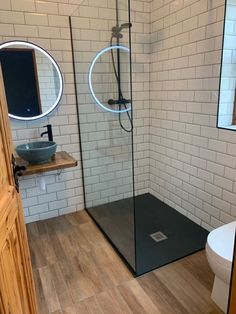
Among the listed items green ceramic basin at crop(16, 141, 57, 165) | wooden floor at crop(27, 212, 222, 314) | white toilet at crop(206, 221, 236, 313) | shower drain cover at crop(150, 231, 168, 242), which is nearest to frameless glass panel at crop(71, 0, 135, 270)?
wooden floor at crop(27, 212, 222, 314)

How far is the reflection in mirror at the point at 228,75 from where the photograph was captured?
1.87 metres

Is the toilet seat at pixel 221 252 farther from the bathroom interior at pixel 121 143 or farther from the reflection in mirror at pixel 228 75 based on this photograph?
the reflection in mirror at pixel 228 75

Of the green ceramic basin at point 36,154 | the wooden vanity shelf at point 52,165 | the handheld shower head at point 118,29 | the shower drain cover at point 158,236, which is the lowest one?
the shower drain cover at point 158,236

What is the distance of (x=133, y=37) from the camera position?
2.70 meters

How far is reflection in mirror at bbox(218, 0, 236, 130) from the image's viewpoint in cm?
187

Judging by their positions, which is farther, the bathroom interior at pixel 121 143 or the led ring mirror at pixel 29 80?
the led ring mirror at pixel 29 80

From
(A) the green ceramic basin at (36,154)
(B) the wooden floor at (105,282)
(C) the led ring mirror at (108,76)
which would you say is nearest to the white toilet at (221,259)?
(B) the wooden floor at (105,282)

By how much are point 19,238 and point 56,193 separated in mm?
1551

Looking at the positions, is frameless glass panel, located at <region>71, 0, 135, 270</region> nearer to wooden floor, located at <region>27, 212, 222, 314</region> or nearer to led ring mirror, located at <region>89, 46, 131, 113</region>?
led ring mirror, located at <region>89, 46, 131, 113</region>

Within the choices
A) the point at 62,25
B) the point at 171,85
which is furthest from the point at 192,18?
the point at 62,25

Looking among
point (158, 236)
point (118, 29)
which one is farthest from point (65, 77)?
point (158, 236)

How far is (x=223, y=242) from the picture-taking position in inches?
57.9

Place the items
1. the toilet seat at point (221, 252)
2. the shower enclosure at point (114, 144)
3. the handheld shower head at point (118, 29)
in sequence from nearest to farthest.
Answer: the toilet seat at point (221, 252) → the handheld shower head at point (118, 29) → the shower enclosure at point (114, 144)

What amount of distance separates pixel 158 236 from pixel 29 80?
1949 mm
